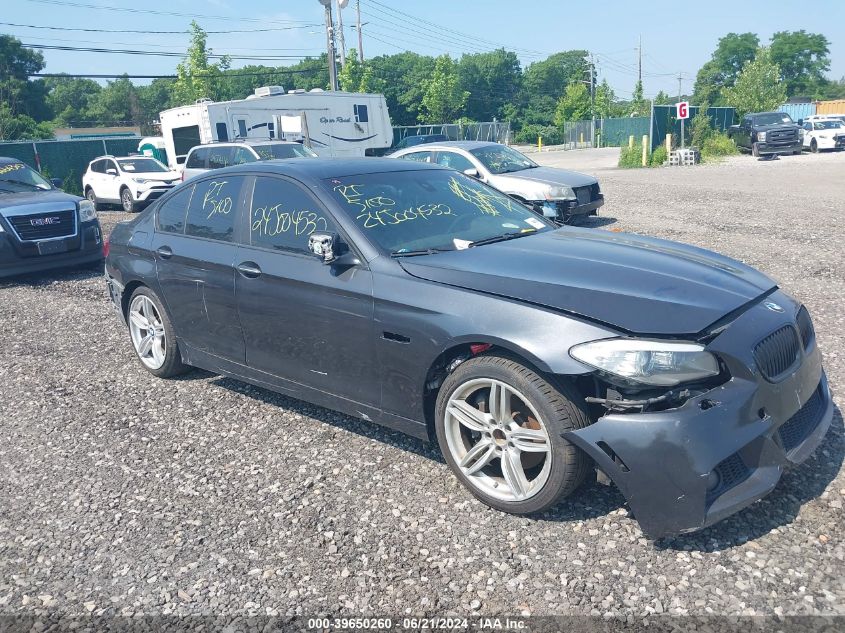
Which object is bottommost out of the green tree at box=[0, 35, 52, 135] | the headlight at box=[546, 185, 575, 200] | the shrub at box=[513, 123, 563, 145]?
the headlight at box=[546, 185, 575, 200]

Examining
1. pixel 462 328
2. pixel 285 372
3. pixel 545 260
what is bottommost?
pixel 285 372

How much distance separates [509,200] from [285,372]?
197 centimetres

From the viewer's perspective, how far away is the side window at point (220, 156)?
16562 mm

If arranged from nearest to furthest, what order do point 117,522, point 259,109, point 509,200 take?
point 117,522 → point 509,200 → point 259,109

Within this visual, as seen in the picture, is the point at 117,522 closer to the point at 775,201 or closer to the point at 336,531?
the point at 336,531

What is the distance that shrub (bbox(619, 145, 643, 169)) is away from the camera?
A: 29328 millimetres

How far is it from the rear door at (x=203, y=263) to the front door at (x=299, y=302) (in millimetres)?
146

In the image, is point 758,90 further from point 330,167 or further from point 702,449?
point 702,449

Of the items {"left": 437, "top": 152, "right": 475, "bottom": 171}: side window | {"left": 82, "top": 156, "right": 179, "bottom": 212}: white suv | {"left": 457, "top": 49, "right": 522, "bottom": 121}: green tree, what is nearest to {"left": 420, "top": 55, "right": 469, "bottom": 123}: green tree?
{"left": 457, "top": 49, "right": 522, "bottom": 121}: green tree

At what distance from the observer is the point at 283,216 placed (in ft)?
14.5

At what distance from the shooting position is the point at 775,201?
14961 mm

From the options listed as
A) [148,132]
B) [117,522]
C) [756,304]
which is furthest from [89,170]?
[148,132]

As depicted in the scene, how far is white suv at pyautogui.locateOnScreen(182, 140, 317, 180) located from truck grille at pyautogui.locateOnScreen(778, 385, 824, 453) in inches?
543

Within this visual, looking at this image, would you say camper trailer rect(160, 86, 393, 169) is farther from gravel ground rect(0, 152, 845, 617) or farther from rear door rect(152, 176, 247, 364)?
gravel ground rect(0, 152, 845, 617)
